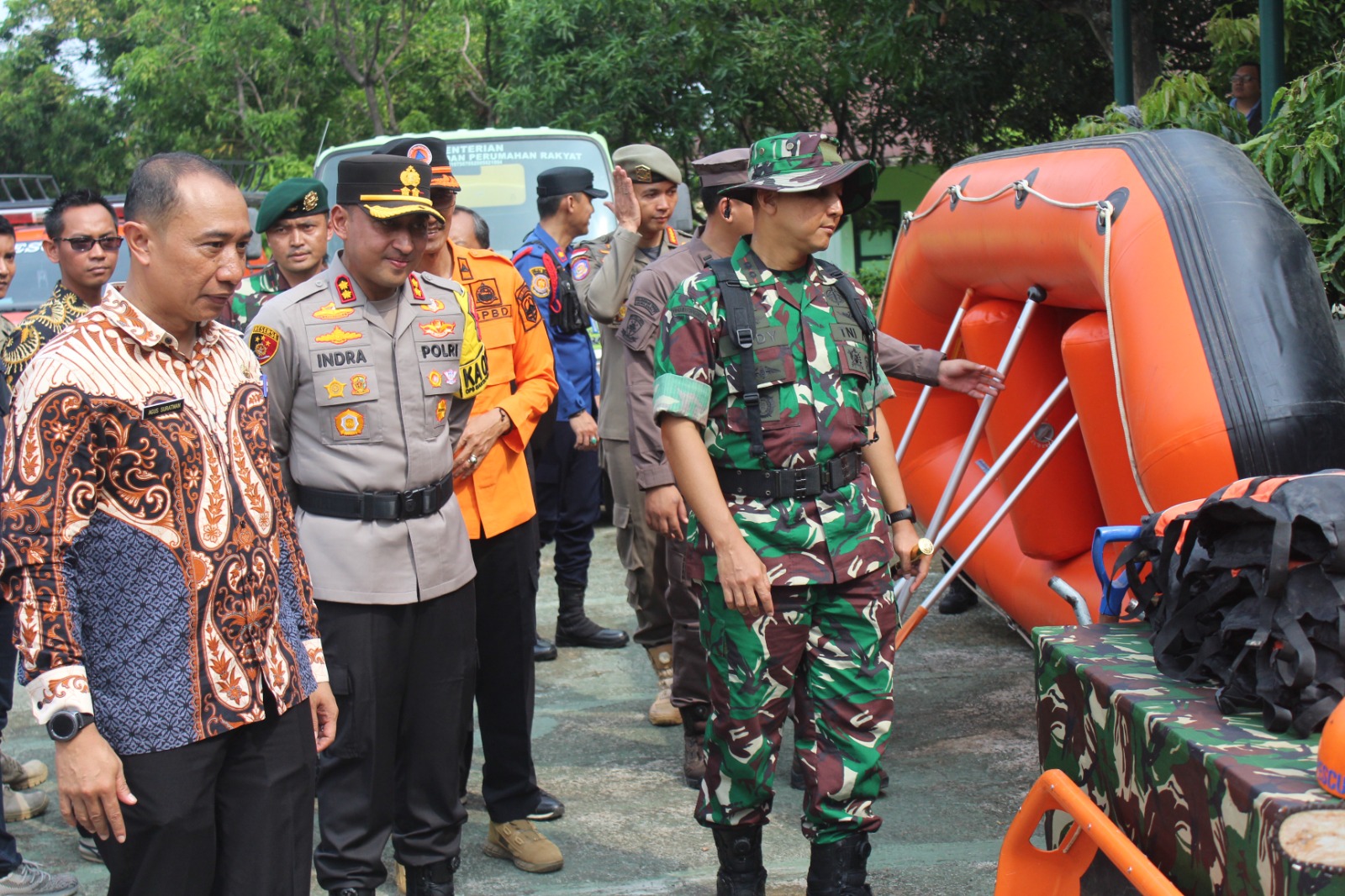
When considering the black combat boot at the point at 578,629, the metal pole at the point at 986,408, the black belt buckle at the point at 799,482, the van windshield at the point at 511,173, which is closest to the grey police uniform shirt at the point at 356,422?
the black belt buckle at the point at 799,482

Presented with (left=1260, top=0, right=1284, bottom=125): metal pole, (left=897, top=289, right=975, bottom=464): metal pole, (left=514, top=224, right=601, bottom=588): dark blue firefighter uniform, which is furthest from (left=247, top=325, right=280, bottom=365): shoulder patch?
(left=1260, top=0, right=1284, bottom=125): metal pole

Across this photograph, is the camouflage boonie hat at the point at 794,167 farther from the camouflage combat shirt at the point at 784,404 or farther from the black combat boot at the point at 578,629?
the black combat boot at the point at 578,629

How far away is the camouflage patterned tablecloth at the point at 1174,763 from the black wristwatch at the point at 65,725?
1700 mm

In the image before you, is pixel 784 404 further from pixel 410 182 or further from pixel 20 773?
pixel 20 773

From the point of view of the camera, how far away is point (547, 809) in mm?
4215

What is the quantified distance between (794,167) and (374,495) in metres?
1.24

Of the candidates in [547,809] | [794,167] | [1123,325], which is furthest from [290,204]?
[1123,325]

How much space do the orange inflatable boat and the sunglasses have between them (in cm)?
292

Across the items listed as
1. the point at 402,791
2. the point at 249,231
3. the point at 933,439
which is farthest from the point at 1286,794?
the point at 933,439

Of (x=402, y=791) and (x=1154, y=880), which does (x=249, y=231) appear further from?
(x=1154, y=880)

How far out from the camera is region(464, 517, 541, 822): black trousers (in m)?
3.88

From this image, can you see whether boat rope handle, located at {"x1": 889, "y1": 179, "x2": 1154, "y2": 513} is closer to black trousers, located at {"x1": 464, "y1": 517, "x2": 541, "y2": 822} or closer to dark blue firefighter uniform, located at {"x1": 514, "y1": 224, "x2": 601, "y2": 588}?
black trousers, located at {"x1": 464, "y1": 517, "x2": 541, "y2": 822}

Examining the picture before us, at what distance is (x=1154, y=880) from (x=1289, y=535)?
58 cm

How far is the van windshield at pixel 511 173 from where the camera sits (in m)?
8.85
